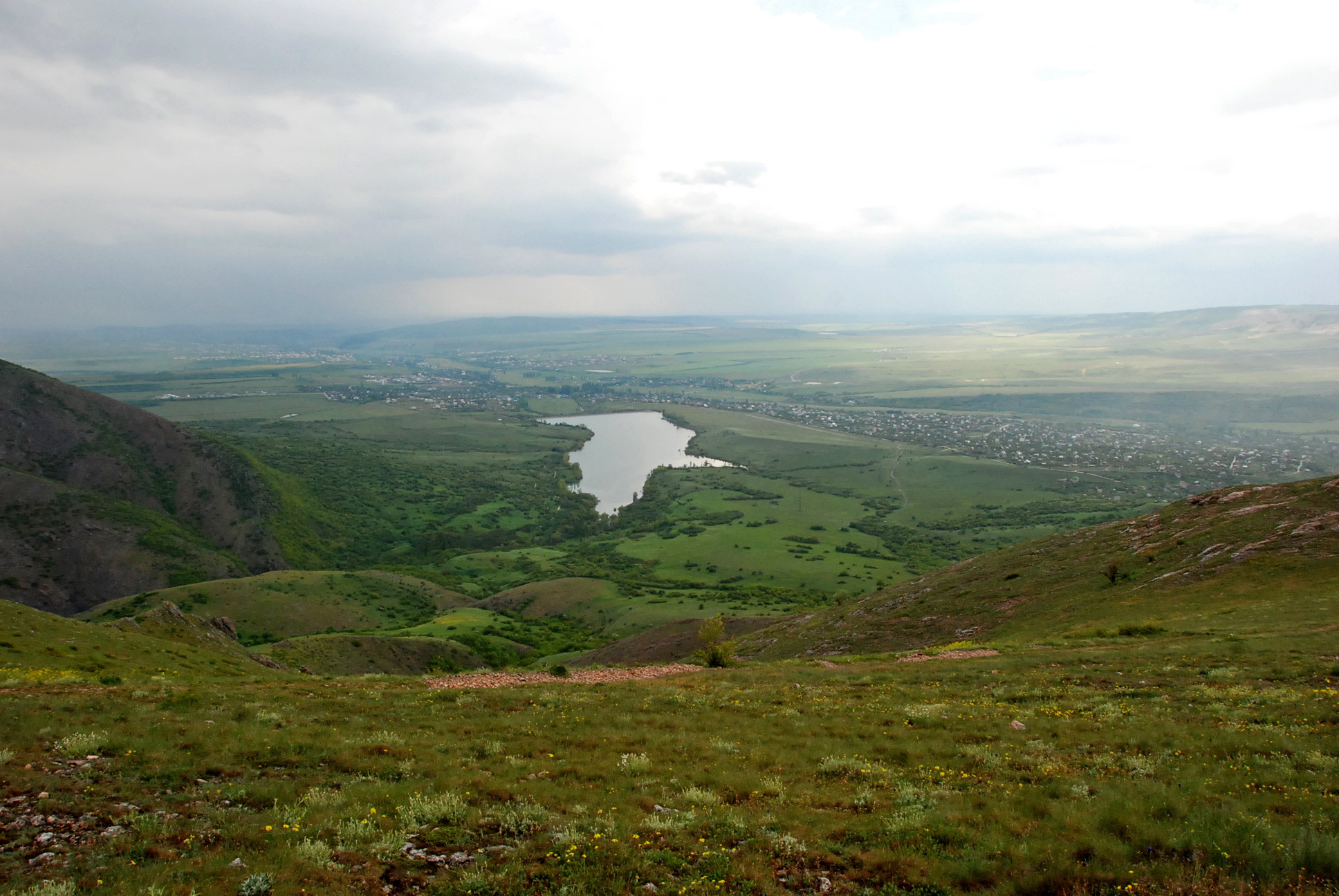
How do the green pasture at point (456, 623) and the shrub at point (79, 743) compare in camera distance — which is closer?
the shrub at point (79, 743)

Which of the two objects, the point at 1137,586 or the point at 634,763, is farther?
the point at 1137,586

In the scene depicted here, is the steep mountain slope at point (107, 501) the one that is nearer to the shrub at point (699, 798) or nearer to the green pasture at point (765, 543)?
the green pasture at point (765, 543)

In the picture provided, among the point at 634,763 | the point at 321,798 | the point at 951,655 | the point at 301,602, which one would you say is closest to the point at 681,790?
the point at 634,763

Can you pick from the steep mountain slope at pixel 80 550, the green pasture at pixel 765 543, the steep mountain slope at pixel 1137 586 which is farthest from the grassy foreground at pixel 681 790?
the steep mountain slope at pixel 80 550

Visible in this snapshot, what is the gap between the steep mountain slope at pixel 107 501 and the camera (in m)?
77.7

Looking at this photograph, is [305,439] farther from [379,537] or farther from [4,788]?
[4,788]

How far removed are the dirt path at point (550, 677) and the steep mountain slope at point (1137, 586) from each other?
49.5 feet

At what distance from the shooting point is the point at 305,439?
187 metres

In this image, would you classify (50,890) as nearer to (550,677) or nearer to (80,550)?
(550,677)

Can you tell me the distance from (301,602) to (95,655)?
47286 millimetres

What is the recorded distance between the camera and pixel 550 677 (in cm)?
2497

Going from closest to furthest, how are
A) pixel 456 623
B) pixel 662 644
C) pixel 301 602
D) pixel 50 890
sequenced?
pixel 50 890 → pixel 662 644 → pixel 456 623 → pixel 301 602

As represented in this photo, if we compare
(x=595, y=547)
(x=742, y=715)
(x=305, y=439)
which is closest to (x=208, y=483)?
(x=595, y=547)

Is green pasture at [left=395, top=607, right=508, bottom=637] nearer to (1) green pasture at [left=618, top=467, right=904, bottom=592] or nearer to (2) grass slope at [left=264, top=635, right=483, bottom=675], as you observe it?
(2) grass slope at [left=264, top=635, right=483, bottom=675]
